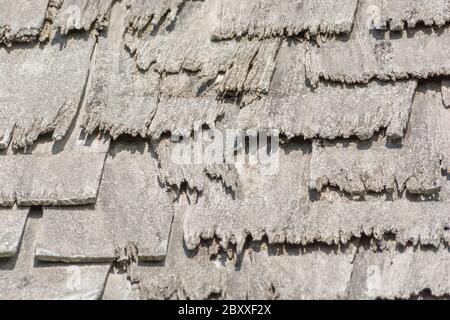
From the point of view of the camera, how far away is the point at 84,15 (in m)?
2.25

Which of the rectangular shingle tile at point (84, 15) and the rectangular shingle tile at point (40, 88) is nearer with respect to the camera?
the rectangular shingle tile at point (40, 88)

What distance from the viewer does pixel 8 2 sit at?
92.3 inches

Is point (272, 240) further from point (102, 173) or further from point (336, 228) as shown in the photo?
point (102, 173)

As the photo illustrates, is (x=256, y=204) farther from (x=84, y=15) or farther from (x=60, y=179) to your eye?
(x=84, y=15)

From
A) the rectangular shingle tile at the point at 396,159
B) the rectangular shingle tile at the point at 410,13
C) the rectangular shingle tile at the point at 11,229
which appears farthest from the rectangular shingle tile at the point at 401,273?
the rectangular shingle tile at the point at 11,229

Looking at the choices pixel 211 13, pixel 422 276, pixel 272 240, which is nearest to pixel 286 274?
pixel 272 240

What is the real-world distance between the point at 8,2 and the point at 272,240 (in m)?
1.01

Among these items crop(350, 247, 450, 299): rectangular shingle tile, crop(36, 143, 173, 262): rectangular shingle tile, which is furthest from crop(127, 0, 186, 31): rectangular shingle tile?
crop(350, 247, 450, 299): rectangular shingle tile

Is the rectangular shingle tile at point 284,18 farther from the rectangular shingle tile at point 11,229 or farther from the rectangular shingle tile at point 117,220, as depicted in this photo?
the rectangular shingle tile at point 11,229

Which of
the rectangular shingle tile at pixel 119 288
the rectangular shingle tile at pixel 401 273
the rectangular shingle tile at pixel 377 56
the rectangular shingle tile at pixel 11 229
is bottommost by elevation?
the rectangular shingle tile at pixel 119 288

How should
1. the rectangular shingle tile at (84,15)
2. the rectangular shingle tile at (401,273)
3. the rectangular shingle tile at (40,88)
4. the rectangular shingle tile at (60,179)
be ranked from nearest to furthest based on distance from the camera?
the rectangular shingle tile at (401,273) < the rectangular shingle tile at (60,179) < the rectangular shingle tile at (40,88) < the rectangular shingle tile at (84,15)

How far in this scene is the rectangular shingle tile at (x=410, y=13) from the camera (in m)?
2.03

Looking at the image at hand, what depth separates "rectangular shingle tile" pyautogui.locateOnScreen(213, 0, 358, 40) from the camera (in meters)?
2.09

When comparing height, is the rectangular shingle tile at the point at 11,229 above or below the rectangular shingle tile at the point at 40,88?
below
